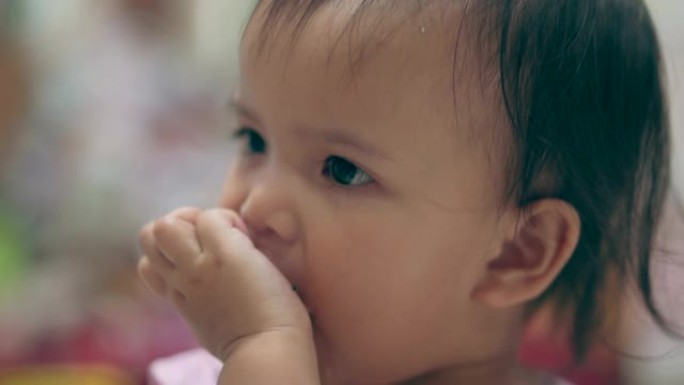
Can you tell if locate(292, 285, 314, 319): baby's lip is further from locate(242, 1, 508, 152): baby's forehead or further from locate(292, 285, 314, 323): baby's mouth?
locate(242, 1, 508, 152): baby's forehead

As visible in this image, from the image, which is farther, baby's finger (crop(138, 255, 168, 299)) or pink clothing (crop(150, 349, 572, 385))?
pink clothing (crop(150, 349, 572, 385))

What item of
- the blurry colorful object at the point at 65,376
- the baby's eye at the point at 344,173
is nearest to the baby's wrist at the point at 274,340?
the baby's eye at the point at 344,173

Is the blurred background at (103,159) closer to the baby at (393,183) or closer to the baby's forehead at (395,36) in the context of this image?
the baby at (393,183)

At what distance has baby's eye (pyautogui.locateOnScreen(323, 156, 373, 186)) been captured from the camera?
0.62 metres

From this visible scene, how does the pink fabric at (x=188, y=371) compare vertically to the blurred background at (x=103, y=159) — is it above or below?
below

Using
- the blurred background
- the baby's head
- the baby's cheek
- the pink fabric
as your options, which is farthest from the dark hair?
the blurred background

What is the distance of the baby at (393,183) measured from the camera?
594 millimetres

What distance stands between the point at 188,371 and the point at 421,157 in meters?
0.31

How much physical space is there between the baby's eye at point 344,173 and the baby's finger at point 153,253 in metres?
0.12

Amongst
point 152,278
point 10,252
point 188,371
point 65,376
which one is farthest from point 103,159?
point 152,278

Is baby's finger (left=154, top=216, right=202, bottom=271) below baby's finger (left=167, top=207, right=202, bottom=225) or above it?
below

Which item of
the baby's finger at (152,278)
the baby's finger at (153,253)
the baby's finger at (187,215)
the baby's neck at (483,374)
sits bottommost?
the baby's neck at (483,374)

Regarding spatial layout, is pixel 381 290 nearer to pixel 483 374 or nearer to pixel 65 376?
pixel 483 374

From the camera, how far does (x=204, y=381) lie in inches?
30.3
